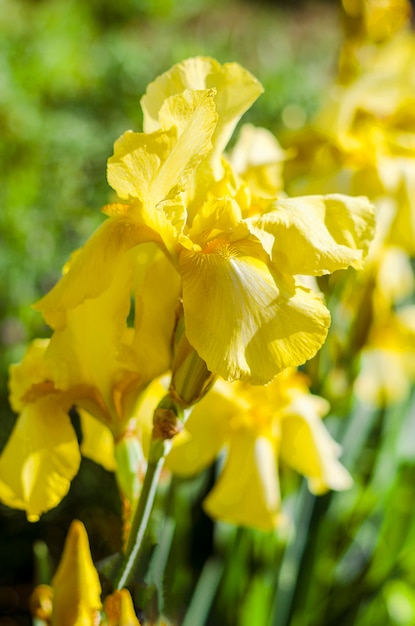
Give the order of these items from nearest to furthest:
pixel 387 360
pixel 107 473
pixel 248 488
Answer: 1. pixel 248 488
2. pixel 387 360
3. pixel 107 473

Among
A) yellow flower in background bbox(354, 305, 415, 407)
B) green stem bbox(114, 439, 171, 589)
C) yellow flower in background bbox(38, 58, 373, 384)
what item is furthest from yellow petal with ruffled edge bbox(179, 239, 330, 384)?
yellow flower in background bbox(354, 305, 415, 407)

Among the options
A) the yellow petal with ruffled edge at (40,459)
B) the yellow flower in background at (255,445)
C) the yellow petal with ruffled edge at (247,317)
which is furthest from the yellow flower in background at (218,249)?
the yellow flower in background at (255,445)

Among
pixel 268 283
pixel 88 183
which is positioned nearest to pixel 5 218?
pixel 88 183

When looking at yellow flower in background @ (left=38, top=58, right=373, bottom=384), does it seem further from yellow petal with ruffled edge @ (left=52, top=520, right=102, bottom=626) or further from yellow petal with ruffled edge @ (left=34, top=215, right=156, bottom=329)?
yellow petal with ruffled edge @ (left=52, top=520, right=102, bottom=626)

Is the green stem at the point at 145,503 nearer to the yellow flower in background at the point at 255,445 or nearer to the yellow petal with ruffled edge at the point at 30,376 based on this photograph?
the yellow petal with ruffled edge at the point at 30,376

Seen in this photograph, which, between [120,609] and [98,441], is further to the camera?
[98,441]

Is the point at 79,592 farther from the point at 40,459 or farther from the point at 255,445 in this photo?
the point at 255,445

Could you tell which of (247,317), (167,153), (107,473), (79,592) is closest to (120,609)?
(79,592)

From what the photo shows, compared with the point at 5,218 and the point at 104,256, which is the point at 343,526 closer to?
the point at 104,256
